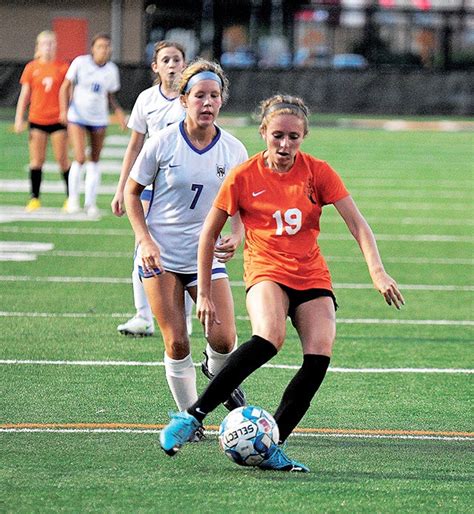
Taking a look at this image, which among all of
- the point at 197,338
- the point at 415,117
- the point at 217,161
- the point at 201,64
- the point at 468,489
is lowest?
the point at 415,117

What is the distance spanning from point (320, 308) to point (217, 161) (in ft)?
3.70

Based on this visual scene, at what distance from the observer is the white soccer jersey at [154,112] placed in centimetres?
908

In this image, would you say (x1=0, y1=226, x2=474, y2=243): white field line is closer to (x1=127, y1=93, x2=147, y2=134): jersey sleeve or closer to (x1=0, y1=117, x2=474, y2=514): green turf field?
(x1=0, y1=117, x2=474, y2=514): green turf field

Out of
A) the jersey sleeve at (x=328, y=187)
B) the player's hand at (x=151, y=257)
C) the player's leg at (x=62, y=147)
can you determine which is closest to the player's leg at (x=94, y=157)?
the player's leg at (x=62, y=147)

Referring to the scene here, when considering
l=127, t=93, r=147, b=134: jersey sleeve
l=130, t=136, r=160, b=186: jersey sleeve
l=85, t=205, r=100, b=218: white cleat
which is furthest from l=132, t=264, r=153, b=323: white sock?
l=85, t=205, r=100, b=218: white cleat

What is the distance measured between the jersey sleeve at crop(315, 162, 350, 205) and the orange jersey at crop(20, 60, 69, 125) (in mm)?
12069

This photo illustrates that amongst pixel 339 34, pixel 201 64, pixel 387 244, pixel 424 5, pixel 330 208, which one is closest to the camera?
pixel 201 64

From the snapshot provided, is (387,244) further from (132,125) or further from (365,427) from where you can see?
(365,427)

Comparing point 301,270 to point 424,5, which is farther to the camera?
point 424,5

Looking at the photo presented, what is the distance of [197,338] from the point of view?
10070 mm

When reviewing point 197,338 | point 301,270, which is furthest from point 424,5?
point 301,270

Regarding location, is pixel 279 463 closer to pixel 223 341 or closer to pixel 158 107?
pixel 223 341

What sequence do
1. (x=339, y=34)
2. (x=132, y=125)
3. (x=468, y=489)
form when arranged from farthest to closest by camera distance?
(x=339, y=34) → (x=132, y=125) → (x=468, y=489)

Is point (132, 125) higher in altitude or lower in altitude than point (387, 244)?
higher
